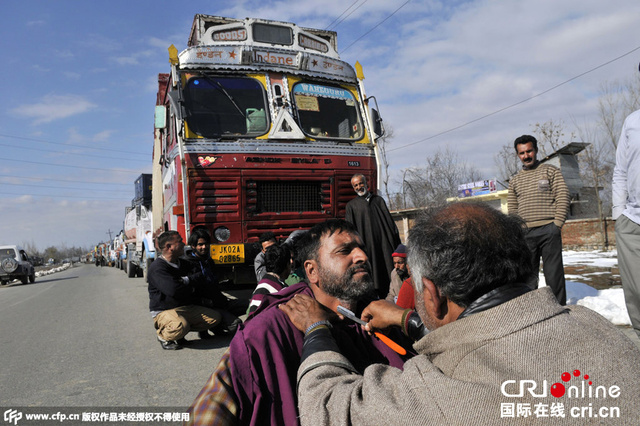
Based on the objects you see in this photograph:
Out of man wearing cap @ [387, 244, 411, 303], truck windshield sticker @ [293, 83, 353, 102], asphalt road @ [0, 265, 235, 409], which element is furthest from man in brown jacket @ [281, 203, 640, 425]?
truck windshield sticker @ [293, 83, 353, 102]

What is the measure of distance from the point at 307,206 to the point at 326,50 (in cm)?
277

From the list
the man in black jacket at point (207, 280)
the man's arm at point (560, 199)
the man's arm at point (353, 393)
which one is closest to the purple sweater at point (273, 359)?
the man's arm at point (353, 393)

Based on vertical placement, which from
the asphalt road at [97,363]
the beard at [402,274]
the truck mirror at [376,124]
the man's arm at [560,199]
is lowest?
the asphalt road at [97,363]

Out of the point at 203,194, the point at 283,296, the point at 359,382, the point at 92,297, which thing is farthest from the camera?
the point at 92,297

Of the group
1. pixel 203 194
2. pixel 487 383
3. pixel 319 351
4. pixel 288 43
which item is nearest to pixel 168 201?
pixel 203 194

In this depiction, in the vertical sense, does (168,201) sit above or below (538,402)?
above

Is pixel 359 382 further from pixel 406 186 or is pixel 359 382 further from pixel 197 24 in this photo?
pixel 406 186

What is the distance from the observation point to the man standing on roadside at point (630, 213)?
3.48m

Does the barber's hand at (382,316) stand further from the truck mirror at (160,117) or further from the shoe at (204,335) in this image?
the truck mirror at (160,117)

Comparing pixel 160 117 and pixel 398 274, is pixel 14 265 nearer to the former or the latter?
pixel 160 117

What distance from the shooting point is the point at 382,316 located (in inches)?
81.9

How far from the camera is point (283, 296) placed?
241cm

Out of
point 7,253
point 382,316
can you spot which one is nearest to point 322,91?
point 382,316

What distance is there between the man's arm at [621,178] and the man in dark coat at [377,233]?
278 cm
